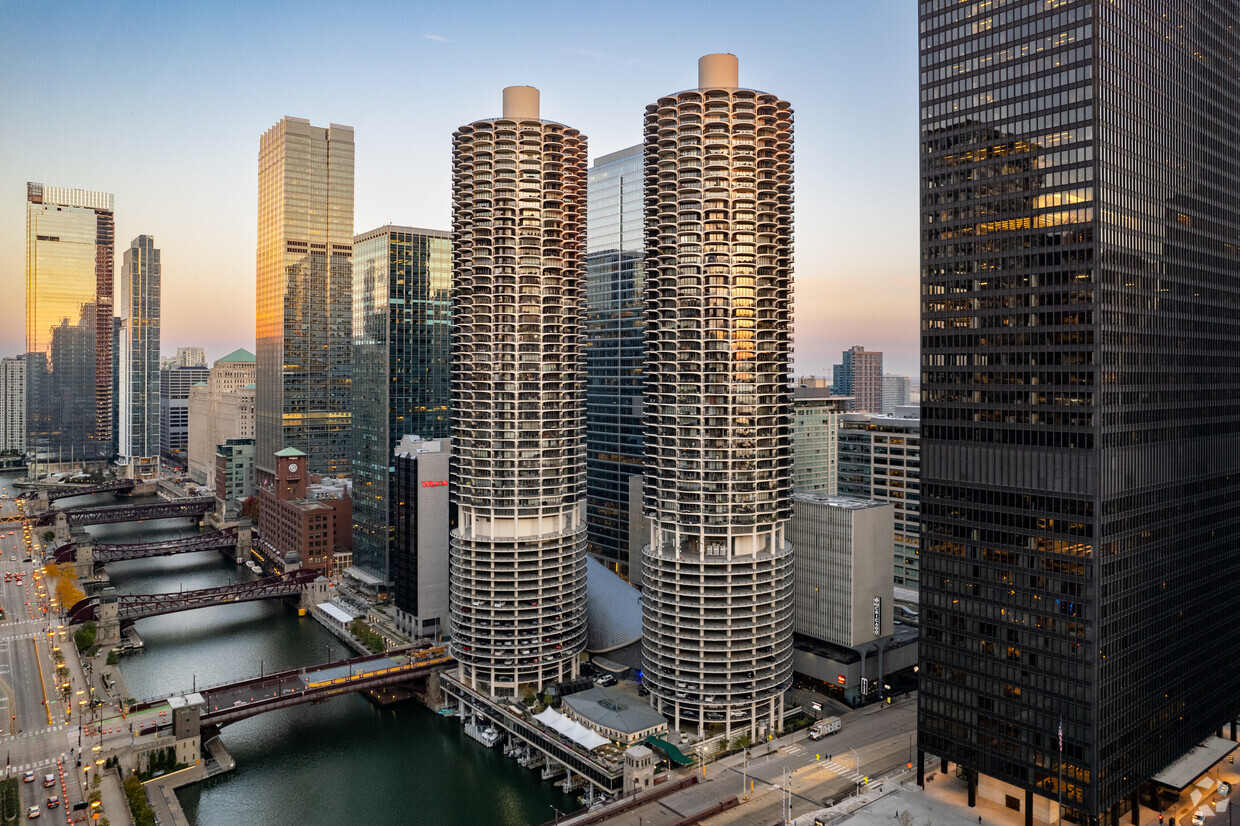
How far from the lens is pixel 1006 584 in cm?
9906

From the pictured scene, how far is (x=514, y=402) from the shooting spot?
135 meters

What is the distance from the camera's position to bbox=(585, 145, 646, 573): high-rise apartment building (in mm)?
179125

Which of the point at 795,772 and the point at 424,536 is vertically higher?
the point at 424,536

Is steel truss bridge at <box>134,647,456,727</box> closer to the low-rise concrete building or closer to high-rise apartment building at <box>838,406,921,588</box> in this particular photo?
the low-rise concrete building

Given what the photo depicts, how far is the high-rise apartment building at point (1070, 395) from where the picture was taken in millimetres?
93312

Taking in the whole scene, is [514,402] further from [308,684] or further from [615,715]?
[308,684]

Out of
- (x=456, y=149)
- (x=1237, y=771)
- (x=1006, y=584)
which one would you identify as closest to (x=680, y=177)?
(x=456, y=149)

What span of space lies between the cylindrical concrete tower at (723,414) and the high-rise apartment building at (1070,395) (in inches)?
882

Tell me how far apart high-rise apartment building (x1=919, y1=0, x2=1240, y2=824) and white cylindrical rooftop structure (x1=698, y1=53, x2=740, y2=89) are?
26.4 metres

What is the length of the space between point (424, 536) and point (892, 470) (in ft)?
322

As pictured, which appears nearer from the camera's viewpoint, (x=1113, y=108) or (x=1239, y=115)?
(x=1113, y=108)

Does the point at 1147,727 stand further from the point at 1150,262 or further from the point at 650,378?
the point at 650,378

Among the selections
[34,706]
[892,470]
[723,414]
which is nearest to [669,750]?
[723,414]

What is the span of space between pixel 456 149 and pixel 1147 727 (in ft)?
403
